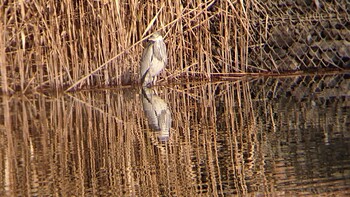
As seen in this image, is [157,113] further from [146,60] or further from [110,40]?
[110,40]

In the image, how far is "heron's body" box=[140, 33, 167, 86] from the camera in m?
10.6

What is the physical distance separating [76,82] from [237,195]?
7144mm

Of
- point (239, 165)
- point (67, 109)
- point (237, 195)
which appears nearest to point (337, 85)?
point (67, 109)

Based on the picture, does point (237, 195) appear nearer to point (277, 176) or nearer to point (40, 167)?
point (277, 176)

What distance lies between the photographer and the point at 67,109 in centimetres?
909

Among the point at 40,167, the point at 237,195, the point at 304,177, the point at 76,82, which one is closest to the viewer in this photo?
the point at 237,195

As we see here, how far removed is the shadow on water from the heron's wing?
76 cm

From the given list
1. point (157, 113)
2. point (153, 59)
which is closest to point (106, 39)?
point (153, 59)

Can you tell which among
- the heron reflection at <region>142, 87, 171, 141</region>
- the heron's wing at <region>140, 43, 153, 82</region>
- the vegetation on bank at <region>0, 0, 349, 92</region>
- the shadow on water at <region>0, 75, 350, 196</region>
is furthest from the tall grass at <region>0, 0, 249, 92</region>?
the shadow on water at <region>0, 75, 350, 196</region>

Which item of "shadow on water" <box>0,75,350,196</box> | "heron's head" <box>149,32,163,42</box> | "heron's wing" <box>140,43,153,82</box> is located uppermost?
"heron's head" <box>149,32,163,42</box>

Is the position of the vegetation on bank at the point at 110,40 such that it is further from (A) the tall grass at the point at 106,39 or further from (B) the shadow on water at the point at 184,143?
(B) the shadow on water at the point at 184,143

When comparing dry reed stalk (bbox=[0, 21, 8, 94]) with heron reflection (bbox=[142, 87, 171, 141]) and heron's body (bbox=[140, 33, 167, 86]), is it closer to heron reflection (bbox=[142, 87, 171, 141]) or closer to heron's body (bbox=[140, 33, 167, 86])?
heron's body (bbox=[140, 33, 167, 86])

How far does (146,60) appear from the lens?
10789 mm

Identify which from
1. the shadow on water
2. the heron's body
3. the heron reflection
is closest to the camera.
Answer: the shadow on water
